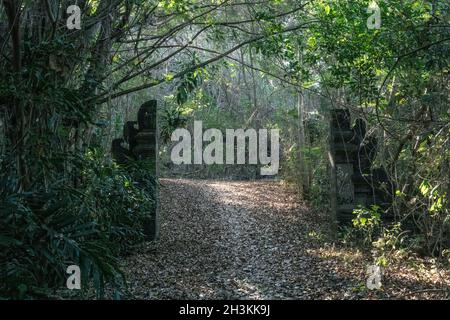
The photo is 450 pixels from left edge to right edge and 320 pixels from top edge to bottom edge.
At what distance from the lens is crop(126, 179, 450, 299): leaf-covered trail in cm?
625

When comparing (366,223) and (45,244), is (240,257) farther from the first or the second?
(45,244)

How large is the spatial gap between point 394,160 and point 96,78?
4269 mm

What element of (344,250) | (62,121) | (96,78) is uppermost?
(96,78)

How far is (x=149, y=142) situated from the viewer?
882 centimetres

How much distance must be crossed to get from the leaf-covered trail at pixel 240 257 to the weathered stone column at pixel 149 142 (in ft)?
0.98

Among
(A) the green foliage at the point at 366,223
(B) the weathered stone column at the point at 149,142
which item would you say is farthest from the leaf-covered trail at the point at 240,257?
(A) the green foliage at the point at 366,223

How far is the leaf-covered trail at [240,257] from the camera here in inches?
246

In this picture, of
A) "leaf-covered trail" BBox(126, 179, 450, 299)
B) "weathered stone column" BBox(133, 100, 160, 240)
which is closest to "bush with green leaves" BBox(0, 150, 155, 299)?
"leaf-covered trail" BBox(126, 179, 450, 299)

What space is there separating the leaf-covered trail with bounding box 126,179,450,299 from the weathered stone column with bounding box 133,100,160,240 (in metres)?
0.30

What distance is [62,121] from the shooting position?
570 centimetres

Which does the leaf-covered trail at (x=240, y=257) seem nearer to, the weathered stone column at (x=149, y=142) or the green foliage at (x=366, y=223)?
the weathered stone column at (x=149, y=142)

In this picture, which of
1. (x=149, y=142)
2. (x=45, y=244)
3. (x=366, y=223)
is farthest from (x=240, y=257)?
(x=45, y=244)

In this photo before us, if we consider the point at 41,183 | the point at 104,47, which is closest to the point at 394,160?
the point at 104,47
